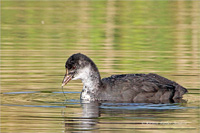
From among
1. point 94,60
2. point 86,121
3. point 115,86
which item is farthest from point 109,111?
point 94,60

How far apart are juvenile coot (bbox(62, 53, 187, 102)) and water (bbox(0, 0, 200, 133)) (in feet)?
1.22

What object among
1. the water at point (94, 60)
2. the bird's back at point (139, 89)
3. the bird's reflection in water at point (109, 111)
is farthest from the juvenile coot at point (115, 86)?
the water at point (94, 60)

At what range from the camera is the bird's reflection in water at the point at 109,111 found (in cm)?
1178

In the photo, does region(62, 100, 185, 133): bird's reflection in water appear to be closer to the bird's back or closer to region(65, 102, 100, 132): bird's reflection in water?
region(65, 102, 100, 132): bird's reflection in water

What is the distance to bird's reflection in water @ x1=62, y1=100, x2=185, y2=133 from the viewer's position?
11781 mm

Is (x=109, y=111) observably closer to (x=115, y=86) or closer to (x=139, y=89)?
(x=115, y=86)

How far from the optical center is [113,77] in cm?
1478

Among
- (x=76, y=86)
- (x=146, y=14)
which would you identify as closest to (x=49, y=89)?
(x=76, y=86)

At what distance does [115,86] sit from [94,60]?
18.6 feet

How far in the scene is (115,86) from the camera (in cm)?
1427

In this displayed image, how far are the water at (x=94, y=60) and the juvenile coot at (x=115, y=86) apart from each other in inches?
14.6

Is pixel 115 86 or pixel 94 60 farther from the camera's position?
pixel 94 60

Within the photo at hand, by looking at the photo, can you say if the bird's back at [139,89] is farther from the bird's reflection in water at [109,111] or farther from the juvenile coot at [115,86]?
the bird's reflection in water at [109,111]

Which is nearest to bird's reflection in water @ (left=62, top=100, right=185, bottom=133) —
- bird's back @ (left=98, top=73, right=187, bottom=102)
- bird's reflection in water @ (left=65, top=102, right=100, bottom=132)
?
bird's reflection in water @ (left=65, top=102, right=100, bottom=132)
